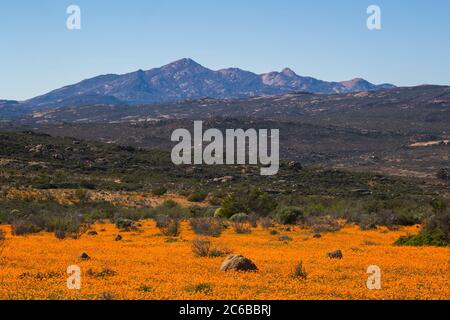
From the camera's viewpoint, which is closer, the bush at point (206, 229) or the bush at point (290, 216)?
the bush at point (206, 229)

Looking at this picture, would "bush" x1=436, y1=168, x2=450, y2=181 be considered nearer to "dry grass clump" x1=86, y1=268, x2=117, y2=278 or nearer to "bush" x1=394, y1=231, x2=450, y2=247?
"bush" x1=394, y1=231, x2=450, y2=247

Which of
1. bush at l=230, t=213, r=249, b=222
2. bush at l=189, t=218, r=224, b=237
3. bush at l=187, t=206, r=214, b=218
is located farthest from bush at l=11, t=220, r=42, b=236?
bush at l=230, t=213, r=249, b=222

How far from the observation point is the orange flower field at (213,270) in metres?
13.4

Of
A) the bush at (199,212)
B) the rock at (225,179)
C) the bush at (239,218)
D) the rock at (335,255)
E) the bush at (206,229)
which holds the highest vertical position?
the rock at (335,255)

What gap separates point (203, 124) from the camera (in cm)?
15388

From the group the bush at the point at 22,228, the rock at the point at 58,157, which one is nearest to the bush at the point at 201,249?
the bush at the point at 22,228

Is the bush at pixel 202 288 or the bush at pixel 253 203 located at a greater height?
the bush at pixel 202 288

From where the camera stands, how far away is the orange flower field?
13.4 meters

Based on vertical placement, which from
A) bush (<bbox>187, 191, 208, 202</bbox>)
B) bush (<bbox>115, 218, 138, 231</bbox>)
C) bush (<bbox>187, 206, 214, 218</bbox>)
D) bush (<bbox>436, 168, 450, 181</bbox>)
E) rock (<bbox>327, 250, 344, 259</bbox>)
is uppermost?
rock (<bbox>327, 250, 344, 259</bbox>)

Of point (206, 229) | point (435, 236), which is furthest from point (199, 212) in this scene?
point (435, 236)

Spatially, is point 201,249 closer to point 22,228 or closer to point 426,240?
point 426,240

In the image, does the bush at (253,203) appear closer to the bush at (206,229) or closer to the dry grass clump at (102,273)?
the bush at (206,229)

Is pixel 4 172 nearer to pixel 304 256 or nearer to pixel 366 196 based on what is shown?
pixel 366 196
